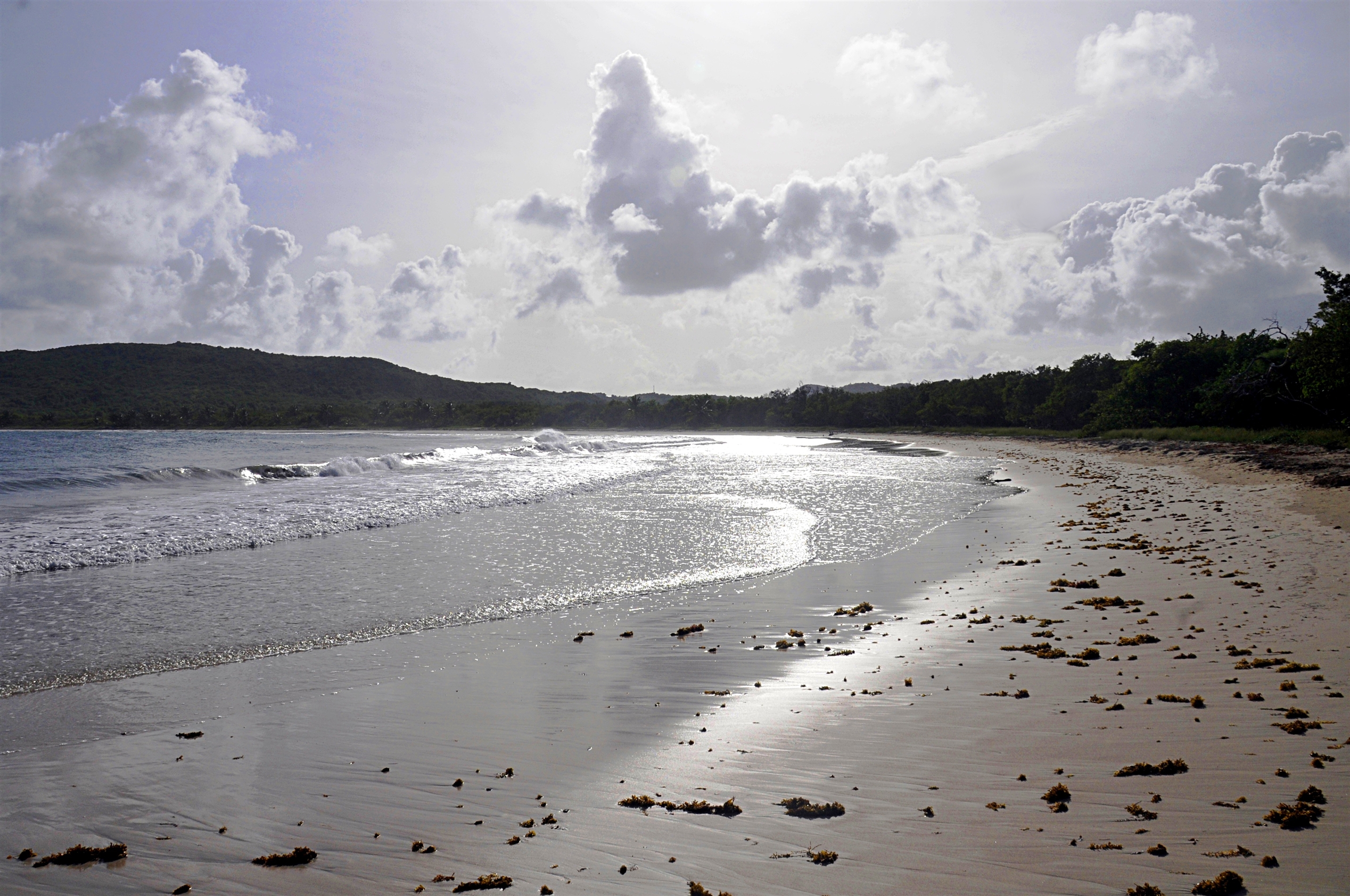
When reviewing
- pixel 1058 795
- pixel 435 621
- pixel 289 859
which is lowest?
pixel 435 621

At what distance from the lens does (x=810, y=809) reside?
4.52 m

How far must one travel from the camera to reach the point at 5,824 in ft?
15.1

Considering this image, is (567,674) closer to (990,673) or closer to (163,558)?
(990,673)

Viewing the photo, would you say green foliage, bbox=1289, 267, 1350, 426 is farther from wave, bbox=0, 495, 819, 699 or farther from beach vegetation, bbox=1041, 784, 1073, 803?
beach vegetation, bbox=1041, 784, 1073, 803

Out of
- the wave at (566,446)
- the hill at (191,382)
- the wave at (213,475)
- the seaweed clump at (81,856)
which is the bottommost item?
the seaweed clump at (81,856)

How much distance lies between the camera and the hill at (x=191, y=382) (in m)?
131

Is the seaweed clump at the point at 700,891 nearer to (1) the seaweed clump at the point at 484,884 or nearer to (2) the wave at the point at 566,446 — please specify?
(1) the seaweed clump at the point at 484,884

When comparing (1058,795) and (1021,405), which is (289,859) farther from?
(1021,405)

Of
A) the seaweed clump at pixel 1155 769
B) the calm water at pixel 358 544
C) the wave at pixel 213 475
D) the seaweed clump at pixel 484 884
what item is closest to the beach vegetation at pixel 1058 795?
the seaweed clump at pixel 1155 769

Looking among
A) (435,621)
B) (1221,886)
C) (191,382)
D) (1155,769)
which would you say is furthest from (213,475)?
(191,382)

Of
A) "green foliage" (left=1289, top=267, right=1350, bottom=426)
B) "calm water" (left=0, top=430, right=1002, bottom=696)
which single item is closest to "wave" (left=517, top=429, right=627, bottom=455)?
"calm water" (left=0, top=430, right=1002, bottom=696)

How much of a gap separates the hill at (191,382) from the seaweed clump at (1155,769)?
152594mm

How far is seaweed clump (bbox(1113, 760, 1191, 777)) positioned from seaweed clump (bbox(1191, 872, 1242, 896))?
4.22 feet

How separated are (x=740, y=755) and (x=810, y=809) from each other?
101cm
